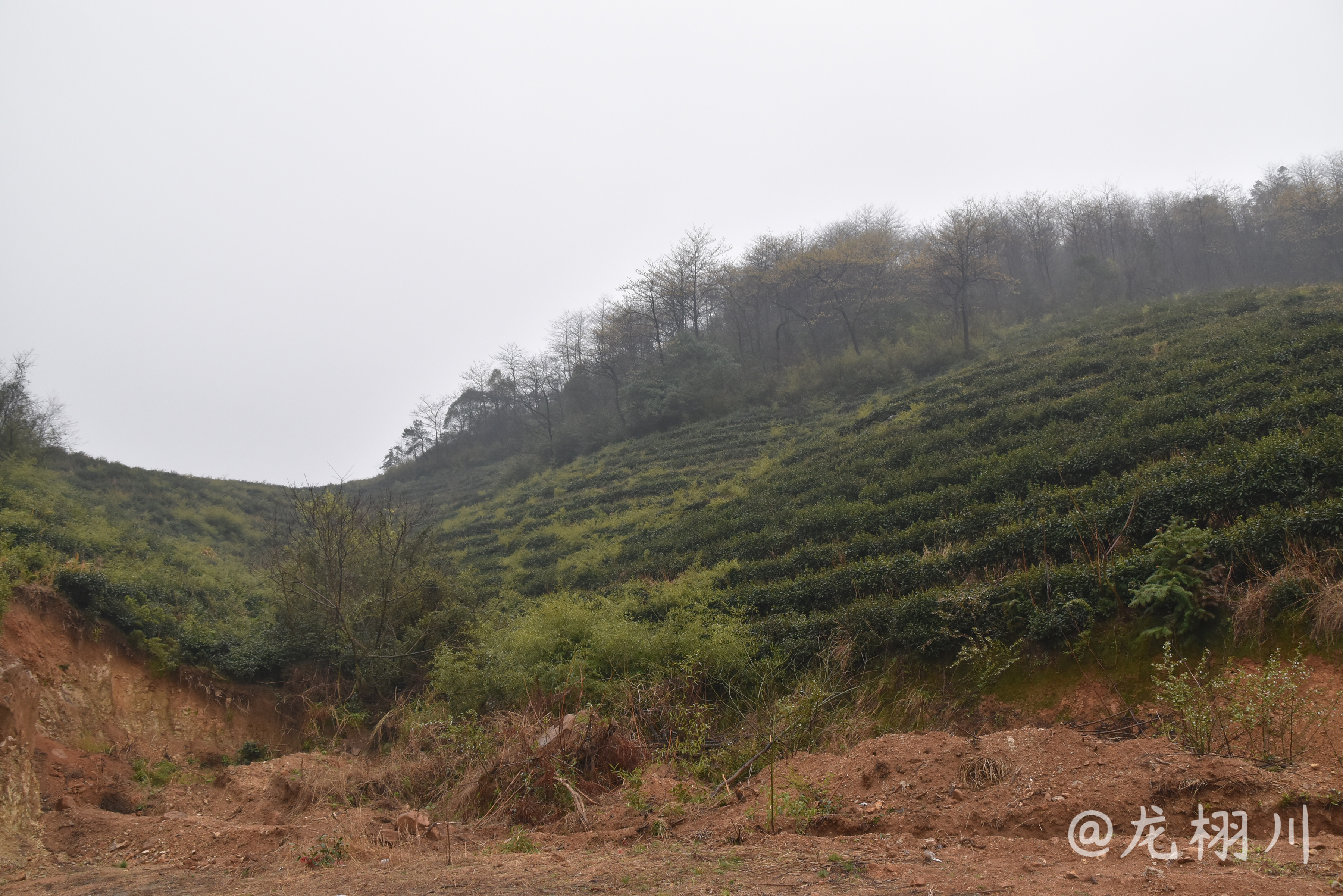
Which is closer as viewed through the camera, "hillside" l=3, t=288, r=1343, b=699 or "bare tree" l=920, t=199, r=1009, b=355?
"hillside" l=3, t=288, r=1343, b=699

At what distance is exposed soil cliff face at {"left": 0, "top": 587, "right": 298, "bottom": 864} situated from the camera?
8438mm

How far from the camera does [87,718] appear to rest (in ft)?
38.0

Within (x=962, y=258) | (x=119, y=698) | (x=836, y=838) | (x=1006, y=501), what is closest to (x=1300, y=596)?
(x=836, y=838)

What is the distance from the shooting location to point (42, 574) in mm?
13125

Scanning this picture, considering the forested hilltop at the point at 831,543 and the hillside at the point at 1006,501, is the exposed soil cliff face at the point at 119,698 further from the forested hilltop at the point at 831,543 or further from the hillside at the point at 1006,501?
the hillside at the point at 1006,501

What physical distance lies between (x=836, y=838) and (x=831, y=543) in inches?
417

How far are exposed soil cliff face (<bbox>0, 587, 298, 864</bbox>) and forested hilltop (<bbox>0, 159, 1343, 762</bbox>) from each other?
64 centimetres

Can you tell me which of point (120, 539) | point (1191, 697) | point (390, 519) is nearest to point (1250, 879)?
point (1191, 697)

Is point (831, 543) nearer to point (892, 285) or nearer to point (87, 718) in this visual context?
point (87, 718)

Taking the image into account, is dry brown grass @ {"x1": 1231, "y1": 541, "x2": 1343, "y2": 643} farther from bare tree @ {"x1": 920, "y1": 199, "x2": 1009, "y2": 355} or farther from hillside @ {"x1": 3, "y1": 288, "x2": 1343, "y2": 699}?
bare tree @ {"x1": 920, "y1": 199, "x2": 1009, "y2": 355}

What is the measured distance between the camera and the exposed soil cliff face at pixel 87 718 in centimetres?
844

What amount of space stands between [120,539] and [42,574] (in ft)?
21.0

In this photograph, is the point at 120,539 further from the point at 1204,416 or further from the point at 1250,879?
the point at 1204,416

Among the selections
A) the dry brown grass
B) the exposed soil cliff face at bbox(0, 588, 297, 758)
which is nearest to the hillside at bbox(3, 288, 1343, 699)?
the dry brown grass
